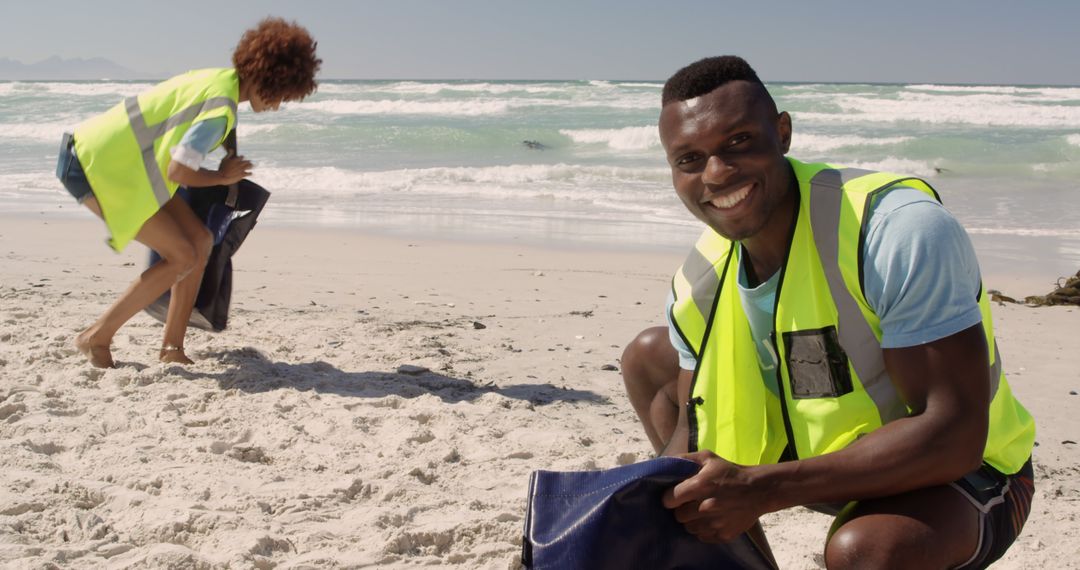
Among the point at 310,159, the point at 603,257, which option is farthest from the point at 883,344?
the point at 310,159

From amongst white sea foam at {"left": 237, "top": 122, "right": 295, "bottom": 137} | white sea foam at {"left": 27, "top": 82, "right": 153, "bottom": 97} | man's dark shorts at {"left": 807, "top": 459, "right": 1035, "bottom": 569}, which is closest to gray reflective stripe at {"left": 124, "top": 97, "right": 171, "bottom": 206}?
man's dark shorts at {"left": 807, "top": 459, "right": 1035, "bottom": 569}

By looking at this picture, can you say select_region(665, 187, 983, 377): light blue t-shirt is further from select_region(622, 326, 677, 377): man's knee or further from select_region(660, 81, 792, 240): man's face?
select_region(622, 326, 677, 377): man's knee

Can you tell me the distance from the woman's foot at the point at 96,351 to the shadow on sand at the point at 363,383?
0.30 metres

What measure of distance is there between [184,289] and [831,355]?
3491 mm

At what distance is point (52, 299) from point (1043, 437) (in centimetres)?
529

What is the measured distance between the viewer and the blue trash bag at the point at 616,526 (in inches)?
74.4

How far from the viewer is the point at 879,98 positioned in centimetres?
3022

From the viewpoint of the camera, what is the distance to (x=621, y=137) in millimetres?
21391

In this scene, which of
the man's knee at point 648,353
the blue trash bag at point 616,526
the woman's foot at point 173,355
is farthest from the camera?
the woman's foot at point 173,355

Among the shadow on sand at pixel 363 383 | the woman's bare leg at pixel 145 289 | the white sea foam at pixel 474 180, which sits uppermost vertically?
the woman's bare leg at pixel 145 289

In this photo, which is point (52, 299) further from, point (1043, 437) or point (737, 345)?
point (1043, 437)

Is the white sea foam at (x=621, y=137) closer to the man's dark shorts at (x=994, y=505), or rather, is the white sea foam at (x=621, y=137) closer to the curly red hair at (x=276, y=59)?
the curly red hair at (x=276, y=59)

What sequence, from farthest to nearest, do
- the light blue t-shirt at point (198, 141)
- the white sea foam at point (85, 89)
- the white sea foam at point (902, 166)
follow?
the white sea foam at point (85, 89) → the white sea foam at point (902, 166) → the light blue t-shirt at point (198, 141)

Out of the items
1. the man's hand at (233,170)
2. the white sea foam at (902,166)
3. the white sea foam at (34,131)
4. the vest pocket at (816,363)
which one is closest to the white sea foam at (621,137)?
the white sea foam at (902,166)
